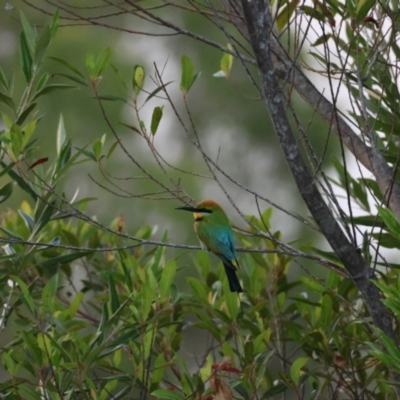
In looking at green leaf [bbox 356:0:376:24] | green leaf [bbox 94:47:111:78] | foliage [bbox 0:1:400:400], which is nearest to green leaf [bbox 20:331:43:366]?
foliage [bbox 0:1:400:400]

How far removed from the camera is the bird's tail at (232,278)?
2125 millimetres

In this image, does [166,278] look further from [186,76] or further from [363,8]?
[363,8]

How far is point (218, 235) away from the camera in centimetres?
231

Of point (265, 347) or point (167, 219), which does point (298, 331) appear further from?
point (167, 219)

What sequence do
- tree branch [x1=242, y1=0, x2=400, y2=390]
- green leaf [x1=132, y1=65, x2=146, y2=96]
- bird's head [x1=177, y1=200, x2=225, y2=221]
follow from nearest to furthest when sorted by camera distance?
tree branch [x1=242, y1=0, x2=400, y2=390], green leaf [x1=132, y1=65, x2=146, y2=96], bird's head [x1=177, y1=200, x2=225, y2=221]

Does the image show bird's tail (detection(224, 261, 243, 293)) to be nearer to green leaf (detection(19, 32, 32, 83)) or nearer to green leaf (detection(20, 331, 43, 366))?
green leaf (detection(20, 331, 43, 366))

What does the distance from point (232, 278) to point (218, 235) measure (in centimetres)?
18

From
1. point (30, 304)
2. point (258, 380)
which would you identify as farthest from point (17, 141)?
point (258, 380)

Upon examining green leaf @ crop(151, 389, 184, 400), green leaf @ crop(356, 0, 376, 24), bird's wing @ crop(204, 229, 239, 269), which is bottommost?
green leaf @ crop(151, 389, 184, 400)

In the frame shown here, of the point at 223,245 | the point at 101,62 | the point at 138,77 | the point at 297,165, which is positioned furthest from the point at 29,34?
the point at 297,165

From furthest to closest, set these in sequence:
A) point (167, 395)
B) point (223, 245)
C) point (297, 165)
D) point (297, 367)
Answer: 1. point (223, 245)
2. point (297, 367)
3. point (167, 395)
4. point (297, 165)

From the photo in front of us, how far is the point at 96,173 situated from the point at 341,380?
4388 millimetres

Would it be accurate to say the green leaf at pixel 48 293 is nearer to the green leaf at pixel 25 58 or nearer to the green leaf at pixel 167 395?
the green leaf at pixel 167 395

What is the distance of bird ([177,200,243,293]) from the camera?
220 cm
